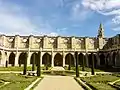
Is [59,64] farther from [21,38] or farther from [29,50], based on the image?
[21,38]

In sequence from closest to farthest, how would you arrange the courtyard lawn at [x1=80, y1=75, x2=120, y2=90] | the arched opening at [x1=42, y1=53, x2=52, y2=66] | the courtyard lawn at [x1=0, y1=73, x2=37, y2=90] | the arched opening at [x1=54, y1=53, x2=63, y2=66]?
the courtyard lawn at [x1=0, y1=73, x2=37, y2=90]
the courtyard lawn at [x1=80, y1=75, x2=120, y2=90]
the arched opening at [x1=42, y1=53, x2=52, y2=66]
the arched opening at [x1=54, y1=53, x2=63, y2=66]

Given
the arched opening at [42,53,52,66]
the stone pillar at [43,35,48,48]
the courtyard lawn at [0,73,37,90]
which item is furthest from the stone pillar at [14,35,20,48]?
the courtyard lawn at [0,73,37,90]

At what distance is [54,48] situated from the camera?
71.8 meters

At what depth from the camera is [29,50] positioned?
70125 millimetres

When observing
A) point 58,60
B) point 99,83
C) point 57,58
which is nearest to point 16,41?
point 57,58

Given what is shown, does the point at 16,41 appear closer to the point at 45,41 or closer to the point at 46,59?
the point at 45,41

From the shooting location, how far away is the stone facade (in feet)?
225

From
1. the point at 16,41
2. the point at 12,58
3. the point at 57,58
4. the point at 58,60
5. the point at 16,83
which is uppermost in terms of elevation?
the point at 16,41

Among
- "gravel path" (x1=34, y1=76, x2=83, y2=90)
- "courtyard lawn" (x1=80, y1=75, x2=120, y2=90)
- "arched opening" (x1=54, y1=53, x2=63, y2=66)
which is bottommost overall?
"gravel path" (x1=34, y1=76, x2=83, y2=90)

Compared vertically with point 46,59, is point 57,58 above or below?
above

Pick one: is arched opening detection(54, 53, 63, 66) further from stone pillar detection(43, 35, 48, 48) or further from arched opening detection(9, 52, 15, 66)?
arched opening detection(9, 52, 15, 66)

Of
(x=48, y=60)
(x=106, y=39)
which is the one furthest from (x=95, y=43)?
(x=48, y=60)

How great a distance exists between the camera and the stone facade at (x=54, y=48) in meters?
68.4

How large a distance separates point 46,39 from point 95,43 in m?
20.0
